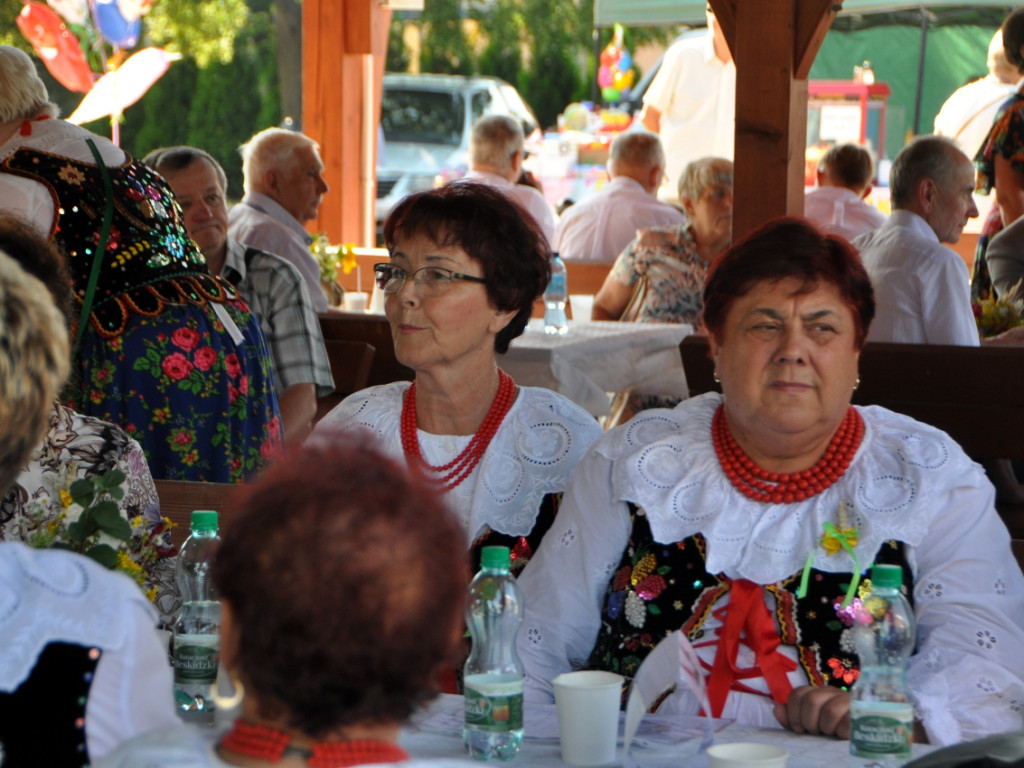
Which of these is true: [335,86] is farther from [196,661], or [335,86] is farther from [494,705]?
[494,705]

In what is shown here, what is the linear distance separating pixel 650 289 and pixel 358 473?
4837 mm

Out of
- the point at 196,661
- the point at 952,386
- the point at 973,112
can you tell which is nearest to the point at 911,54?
the point at 973,112

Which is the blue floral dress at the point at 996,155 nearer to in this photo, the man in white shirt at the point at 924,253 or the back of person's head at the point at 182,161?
the man in white shirt at the point at 924,253

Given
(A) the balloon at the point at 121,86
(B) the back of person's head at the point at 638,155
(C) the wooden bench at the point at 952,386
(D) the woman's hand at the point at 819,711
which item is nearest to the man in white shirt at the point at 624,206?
(B) the back of person's head at the point at 638,155

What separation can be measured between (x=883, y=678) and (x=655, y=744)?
12.8 inches

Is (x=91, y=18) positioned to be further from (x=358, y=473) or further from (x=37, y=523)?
(x=358, y=473)

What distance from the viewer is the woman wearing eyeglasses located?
8.50 ft

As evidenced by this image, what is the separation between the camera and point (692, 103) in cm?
1112

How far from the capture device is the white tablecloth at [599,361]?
490 centimetres

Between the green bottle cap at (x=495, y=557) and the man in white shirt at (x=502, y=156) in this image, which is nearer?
the green bottle cap at (x=495, y=557)

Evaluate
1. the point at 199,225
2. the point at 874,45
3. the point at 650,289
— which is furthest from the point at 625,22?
the point at 874,45

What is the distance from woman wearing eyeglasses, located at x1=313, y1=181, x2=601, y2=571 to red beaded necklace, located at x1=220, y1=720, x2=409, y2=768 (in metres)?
1.46

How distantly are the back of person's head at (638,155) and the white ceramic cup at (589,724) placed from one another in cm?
625

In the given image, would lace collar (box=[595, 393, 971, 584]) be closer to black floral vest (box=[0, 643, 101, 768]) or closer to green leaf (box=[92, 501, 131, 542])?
green leaf (box=[92, 501, 131, 542])
